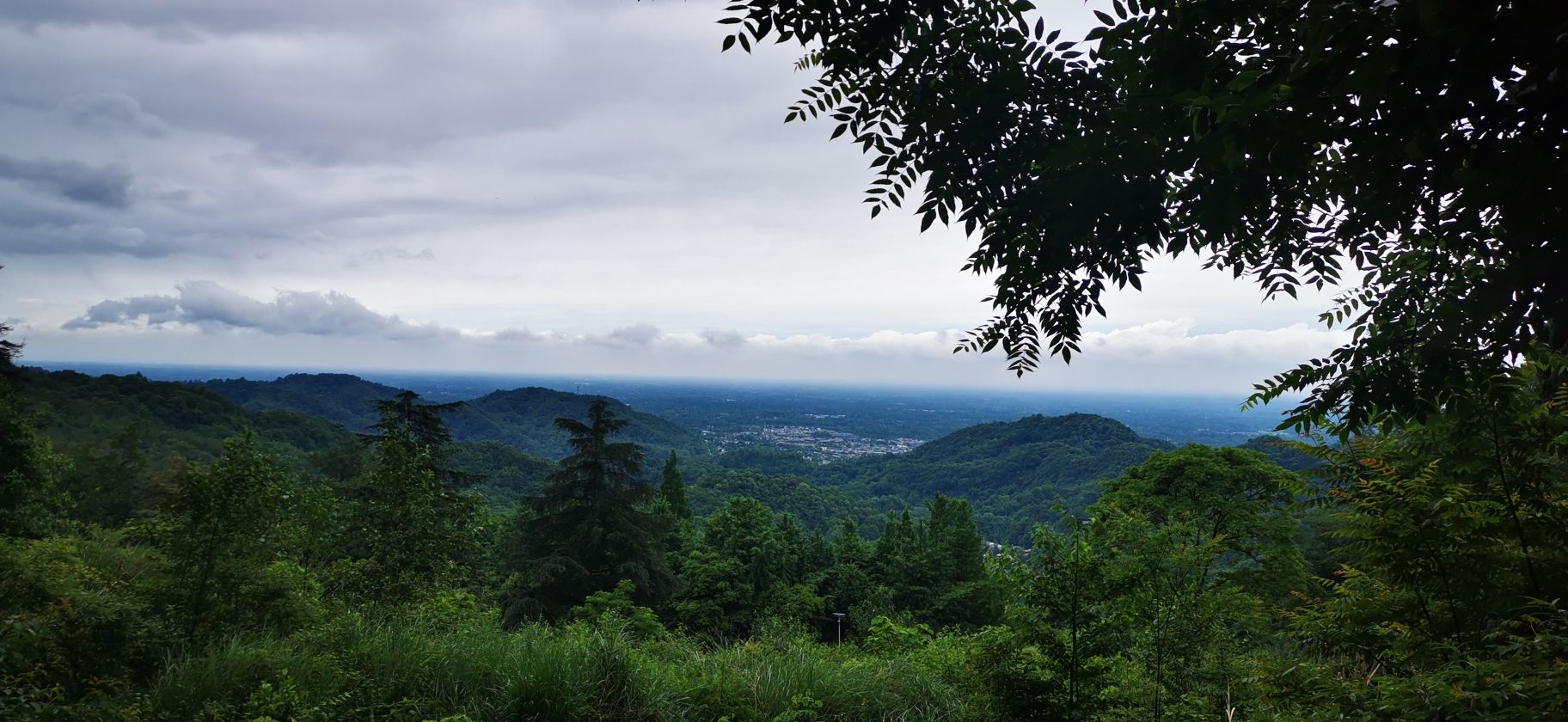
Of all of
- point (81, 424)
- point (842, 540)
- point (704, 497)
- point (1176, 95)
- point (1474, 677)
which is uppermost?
point (1176, 95)

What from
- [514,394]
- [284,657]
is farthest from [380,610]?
[514,394]

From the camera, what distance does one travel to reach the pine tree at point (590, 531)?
69.9 feet

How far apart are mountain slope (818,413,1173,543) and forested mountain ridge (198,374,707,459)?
5697 centimetres

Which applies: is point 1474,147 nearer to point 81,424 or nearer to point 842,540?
point 842,540

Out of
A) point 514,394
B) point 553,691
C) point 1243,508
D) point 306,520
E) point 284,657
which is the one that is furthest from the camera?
point 514,394

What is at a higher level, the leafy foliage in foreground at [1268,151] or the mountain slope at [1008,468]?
the leafy foliage in foreground at [1268,151]

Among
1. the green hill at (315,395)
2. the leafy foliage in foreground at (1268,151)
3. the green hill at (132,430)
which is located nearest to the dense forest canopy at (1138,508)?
the leafy foliage in foreground at (1268,151)

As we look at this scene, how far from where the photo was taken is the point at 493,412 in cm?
18750

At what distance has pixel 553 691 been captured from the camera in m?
4.53

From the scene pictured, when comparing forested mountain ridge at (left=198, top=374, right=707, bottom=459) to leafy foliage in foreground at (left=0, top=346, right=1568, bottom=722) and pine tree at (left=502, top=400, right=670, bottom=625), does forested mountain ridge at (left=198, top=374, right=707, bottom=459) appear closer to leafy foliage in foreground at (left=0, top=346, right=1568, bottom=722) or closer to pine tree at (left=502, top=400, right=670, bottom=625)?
pine tree at (left=502, top=400, right=670, bottom=625)

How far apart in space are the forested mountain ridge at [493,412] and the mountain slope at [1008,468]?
5697 centimetres

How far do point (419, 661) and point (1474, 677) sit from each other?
6.25 m

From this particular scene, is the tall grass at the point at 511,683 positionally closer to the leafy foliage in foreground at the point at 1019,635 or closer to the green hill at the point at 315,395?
the leafy foliage in foreground at the point at 1019,635

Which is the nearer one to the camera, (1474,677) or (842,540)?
(1474,677)
